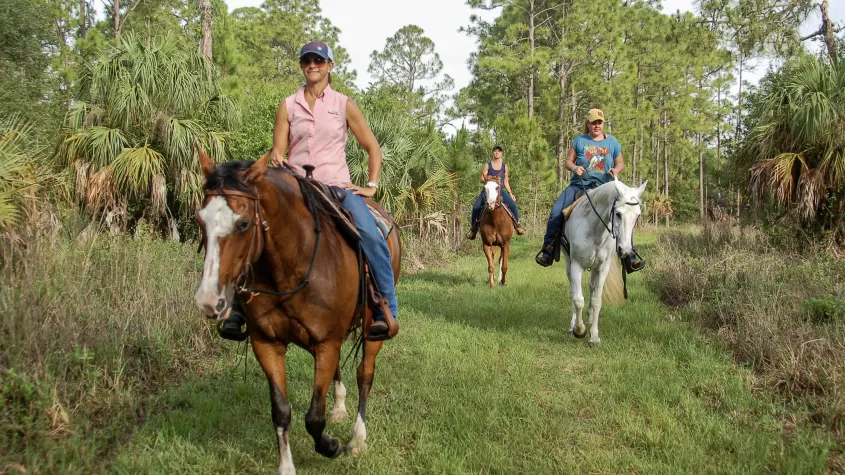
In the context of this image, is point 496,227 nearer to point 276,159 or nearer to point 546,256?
point 546,256

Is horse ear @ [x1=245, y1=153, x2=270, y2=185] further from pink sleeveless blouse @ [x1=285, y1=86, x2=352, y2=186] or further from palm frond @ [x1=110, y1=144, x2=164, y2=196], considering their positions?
palm frond @ [x1=110, y1=144, x2=164, y2=196]

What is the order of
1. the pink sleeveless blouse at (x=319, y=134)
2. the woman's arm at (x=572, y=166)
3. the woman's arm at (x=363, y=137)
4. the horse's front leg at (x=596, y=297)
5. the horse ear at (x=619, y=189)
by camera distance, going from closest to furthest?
the pink sleeveless blouse at (x=319, y=134)
the woman's arm at (x=363, y=137)
the horse ear at (x=619, y=189)
the horse's front leg at (x=596, y=297)
the woman's arm at (x=572, y=166)

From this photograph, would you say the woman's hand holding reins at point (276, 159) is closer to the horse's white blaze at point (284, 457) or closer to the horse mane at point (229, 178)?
the horse mane at point (229, 178)

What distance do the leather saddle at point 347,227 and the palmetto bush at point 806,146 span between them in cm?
897

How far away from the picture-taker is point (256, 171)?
8.86 ft

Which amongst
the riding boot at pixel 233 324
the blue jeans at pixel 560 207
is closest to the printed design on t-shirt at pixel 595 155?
the blue jeans at pixel 560 207

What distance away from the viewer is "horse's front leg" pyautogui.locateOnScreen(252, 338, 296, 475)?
3.25 m

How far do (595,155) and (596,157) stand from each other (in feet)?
0.11

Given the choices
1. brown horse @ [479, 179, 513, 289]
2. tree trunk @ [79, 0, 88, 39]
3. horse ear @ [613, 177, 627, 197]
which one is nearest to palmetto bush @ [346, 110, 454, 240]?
brown horse @ [479, 179, 513, 289]

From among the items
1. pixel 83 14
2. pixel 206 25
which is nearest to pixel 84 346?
pixel 206 25

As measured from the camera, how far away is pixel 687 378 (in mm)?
5203

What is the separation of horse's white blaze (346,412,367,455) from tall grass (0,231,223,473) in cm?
172

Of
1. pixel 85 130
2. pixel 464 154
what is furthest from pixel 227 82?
pixel 464 154

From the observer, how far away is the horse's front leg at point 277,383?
3.25 m
